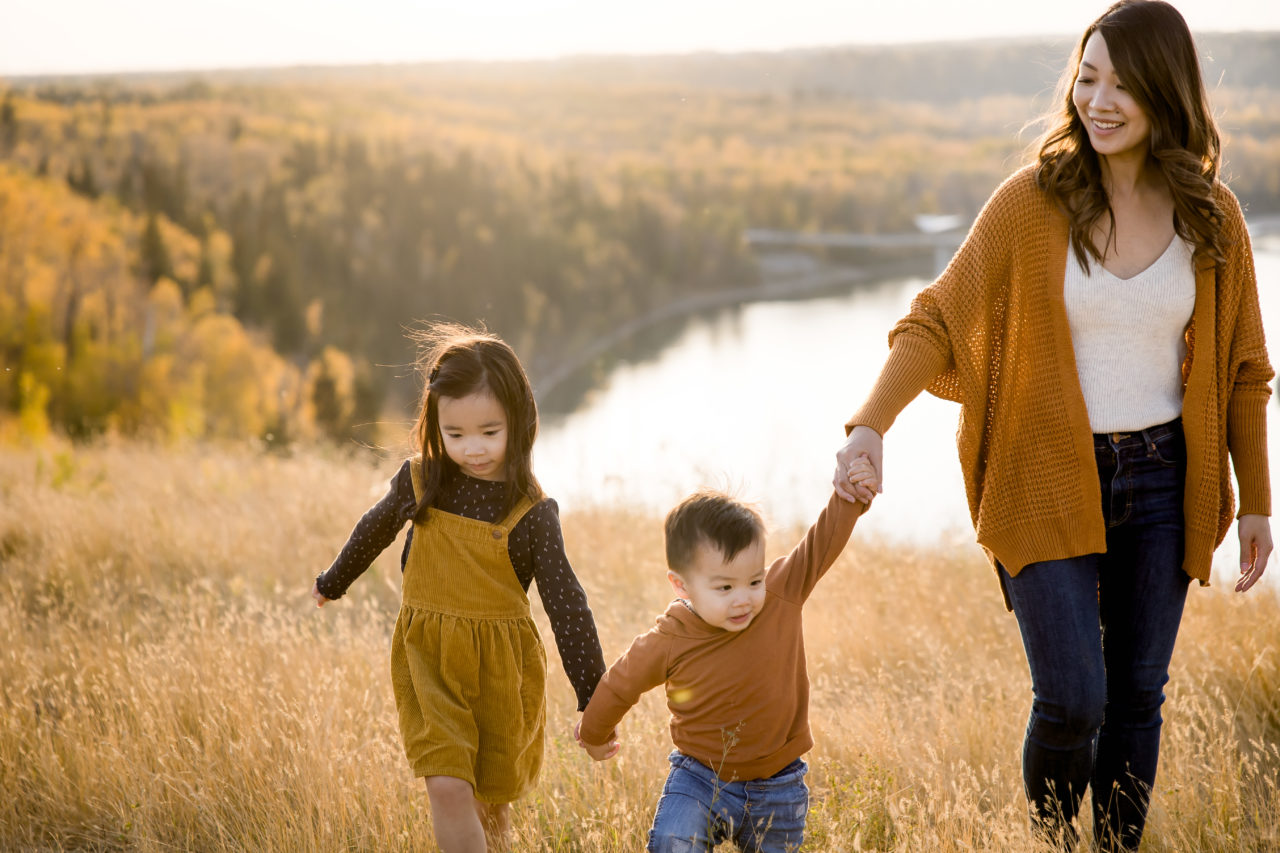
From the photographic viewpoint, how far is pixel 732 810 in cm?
237

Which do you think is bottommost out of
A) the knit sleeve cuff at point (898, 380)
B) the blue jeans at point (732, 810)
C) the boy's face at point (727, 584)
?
the blue jeans at point (732, 810)

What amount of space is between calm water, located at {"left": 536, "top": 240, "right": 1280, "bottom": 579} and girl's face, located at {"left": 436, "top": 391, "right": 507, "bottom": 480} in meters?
0.55

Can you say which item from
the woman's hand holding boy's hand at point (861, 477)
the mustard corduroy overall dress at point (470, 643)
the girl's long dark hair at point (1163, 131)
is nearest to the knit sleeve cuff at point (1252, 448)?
the girl's long dark hair at point (1163, 131)

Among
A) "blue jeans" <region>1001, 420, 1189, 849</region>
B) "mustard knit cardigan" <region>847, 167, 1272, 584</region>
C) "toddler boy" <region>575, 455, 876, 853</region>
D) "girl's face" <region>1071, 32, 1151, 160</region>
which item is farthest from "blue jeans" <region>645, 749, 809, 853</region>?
"girl's face" <region>1071, 32, 1151, 160</region>

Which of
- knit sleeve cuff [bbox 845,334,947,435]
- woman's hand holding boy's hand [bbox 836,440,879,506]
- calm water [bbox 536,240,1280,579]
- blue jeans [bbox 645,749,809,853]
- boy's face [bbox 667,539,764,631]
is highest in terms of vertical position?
knit sleeve cuff [bbox 845,334,947,435]

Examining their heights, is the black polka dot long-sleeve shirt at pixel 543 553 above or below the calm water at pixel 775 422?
above

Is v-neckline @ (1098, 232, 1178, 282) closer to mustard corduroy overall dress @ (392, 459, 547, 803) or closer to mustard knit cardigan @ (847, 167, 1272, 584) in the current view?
mustard knit cardigan @ (847, 167, 1272, 584)

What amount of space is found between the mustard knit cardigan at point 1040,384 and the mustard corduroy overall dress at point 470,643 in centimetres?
97

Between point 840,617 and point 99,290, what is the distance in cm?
2072

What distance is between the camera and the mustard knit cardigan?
2.40 metres

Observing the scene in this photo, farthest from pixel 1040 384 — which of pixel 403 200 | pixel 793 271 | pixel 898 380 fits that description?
pixel 403 200

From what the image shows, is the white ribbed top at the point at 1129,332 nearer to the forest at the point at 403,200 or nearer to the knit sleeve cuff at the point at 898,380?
the knit sleeve cuff at the point at 898,380

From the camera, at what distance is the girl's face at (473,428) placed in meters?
2.53

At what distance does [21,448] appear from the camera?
998 centimetres
